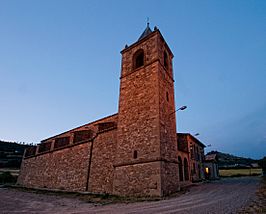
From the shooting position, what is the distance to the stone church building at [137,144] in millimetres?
11797

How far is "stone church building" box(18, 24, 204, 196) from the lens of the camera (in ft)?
38.7

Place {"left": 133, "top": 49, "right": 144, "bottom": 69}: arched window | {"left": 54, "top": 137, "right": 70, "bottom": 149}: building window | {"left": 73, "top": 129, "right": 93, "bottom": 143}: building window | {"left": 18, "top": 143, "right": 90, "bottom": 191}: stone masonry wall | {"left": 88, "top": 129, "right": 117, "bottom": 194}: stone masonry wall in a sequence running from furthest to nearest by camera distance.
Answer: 1. {"left": 54, "top": 137, "right": 70, "bottom": 149}: building window
2. {"left": 73, "top": 129, "right": 93, "bottom": 143}: building window
3. {"left": 18, "top": 143, "right": 90, "bottom": 191}: stone masonry wall
4. {"left": 133, "top": 49, "right": 144, "bottom": 69}: arched window
5. {"left": 88, "top": 129, "right": 117, "bottom": 194}: stone masonry wall

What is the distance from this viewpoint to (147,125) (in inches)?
504

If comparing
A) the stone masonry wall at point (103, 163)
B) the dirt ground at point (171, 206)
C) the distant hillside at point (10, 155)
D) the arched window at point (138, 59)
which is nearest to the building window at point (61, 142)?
the stone masonry wall at point (103, 163)

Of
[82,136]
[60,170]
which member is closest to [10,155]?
[60,170]

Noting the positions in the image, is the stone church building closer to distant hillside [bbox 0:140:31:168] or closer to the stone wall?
the stone wall

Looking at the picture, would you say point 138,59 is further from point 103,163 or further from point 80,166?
point 80,166

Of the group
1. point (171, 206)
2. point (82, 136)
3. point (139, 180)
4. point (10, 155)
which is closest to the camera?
point (171, 206)

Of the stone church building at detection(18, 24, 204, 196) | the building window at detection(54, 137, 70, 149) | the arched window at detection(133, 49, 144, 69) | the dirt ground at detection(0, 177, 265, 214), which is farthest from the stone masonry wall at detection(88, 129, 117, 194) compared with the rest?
the building window at detection(54, 137, 70, 149)

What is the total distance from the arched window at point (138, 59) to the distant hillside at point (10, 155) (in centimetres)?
3733

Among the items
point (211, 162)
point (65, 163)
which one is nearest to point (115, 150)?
point (65, 163)

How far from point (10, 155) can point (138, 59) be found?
39.4 meters

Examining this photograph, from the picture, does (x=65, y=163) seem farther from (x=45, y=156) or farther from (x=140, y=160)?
(x=140, y=160)

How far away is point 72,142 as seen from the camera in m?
19.5
